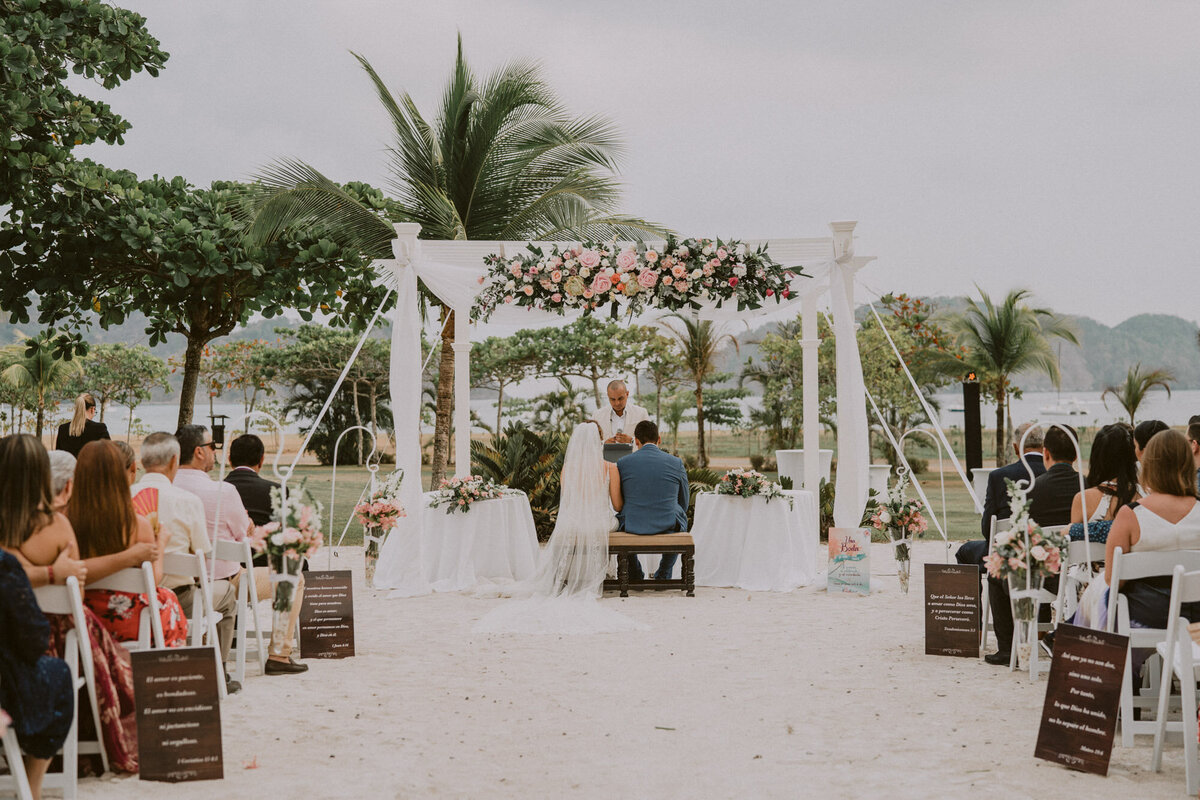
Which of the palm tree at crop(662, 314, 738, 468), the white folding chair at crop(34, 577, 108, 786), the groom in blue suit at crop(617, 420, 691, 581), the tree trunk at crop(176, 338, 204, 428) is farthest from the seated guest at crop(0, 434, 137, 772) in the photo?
the palm tree at crop(662, 314, 738, 468)

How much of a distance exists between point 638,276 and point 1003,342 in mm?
15646

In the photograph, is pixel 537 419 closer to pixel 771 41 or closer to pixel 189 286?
pixel 189 286

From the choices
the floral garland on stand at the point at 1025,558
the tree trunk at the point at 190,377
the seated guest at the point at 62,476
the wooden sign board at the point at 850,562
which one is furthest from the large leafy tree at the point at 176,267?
the floral garland on stand at the point at 1025,558

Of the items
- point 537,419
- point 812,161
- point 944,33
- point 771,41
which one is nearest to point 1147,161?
point 812,161

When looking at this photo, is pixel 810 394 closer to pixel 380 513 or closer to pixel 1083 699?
pixel 380 513

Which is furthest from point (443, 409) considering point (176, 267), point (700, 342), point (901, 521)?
point (700, 342)

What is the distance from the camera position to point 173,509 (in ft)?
15.6

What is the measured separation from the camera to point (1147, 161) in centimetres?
6856

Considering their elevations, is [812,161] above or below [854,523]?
above

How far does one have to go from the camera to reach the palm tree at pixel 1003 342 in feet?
70.5

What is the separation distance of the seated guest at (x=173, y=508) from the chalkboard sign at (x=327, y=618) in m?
0.93

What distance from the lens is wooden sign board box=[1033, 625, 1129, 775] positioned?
381cm

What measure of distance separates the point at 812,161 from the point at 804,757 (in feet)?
206

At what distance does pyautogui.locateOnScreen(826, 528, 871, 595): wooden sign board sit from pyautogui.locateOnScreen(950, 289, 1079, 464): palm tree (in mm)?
13870
